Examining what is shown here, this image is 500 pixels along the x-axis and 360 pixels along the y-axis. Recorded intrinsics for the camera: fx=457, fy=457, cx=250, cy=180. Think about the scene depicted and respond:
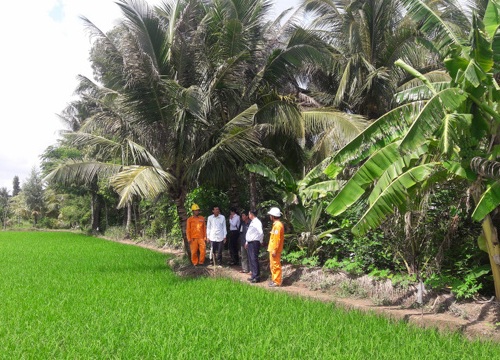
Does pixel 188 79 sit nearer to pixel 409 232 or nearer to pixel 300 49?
pixel 300 49


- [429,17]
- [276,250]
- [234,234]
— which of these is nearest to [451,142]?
[429,17]

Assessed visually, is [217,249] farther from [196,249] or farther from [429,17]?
[429,17]

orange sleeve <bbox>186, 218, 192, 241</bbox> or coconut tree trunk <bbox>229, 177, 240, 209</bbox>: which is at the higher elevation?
coconut tree trunk <bbox>229, 177, 240, 209</bbox>

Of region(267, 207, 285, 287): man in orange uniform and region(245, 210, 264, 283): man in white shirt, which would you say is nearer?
region(267, 207, 285, 287): man in orange uniform

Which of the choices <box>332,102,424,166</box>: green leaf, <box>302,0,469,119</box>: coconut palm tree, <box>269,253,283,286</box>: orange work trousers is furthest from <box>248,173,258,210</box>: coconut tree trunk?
<box>332,102,424,166</box>: green leaf

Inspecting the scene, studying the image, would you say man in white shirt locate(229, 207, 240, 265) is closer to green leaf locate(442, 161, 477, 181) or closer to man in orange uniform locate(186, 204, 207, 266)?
man in orange uniform locate(186, 204, 207, 266)

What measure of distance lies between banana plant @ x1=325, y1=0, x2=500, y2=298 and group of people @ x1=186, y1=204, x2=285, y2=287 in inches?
105

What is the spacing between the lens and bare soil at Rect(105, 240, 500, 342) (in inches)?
201

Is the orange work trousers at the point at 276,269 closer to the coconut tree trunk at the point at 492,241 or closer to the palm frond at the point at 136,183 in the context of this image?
the palm frond at the point at 136,183

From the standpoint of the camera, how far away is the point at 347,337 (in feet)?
14.9

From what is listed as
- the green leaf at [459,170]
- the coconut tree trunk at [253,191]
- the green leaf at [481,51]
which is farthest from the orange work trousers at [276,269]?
the green leaf at [481,51]

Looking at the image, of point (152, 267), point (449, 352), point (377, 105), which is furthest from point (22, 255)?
point (449, 352)

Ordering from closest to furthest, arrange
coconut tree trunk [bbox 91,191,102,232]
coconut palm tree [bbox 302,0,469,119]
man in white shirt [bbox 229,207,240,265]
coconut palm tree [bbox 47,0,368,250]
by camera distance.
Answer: coconut palm tree [bbox 47,0,368,250] → man in white shirt [bbox 229,207,240,265] → coconut palm tree [bbox 302,0,469,119] → coconut tree trunk [bbox 91,191,102,232]

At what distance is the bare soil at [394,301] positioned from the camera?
5.11m
